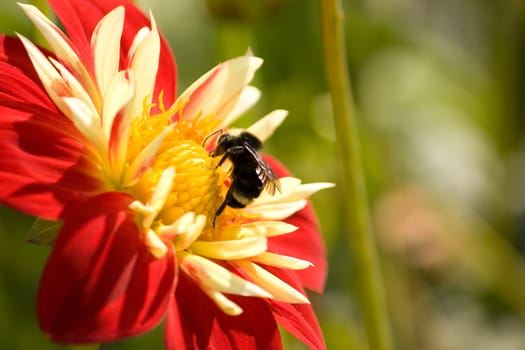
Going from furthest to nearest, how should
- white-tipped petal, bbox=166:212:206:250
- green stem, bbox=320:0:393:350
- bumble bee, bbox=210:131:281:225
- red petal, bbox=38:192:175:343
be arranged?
green stem, bbox=320:0:393:350, bumble bee, bbox=210:131:281:225, white-tipped petal, bbox=166:212:206:250, red petal, bbox=38:192:175:343

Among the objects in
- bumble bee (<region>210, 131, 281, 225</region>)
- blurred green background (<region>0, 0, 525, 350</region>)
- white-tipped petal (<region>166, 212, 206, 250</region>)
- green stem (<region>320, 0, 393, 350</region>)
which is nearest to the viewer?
white-tipped petal (<region>166, 212, 206, 250</region>)

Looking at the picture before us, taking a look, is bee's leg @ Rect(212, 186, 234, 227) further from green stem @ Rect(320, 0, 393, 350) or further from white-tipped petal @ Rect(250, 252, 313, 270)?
green stem @ Rect(320, 0, 393, 350)

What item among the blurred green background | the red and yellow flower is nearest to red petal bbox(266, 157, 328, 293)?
the red and yellow flower

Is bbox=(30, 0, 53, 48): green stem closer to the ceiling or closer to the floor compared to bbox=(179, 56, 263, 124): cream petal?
closer to the floor

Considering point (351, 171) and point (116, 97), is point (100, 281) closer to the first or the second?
point (116, 97)

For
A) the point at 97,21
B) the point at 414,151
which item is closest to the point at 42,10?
the point at 97,21

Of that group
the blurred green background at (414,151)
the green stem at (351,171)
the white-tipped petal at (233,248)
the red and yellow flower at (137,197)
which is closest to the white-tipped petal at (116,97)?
the red and yellow flower at (137,197)

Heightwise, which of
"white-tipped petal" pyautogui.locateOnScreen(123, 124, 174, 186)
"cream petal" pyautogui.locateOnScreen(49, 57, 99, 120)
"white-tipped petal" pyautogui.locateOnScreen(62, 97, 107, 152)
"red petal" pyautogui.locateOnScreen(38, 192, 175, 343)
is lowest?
"red petal" pyautogui.locateOnScreen(38, 192, 175, 343)
